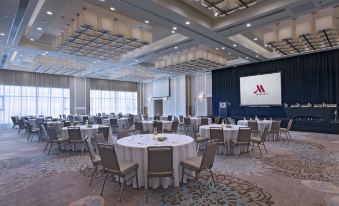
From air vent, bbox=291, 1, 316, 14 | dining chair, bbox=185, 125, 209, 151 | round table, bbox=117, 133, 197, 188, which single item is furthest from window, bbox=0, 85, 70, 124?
air vent, bbox=291, 1, 316, 14

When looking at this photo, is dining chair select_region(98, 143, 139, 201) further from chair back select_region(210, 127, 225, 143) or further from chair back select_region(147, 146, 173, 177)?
chair back select_region(210, 127, 225, 143)

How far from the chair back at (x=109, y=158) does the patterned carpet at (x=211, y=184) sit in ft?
1.59

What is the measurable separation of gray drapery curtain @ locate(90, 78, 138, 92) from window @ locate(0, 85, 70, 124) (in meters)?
2.63

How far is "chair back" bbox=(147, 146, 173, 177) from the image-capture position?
133 inches

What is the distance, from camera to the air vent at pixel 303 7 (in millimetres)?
6006

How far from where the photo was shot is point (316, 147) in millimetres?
7578

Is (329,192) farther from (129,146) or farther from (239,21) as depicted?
(239,21)

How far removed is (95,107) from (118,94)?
2866 mm

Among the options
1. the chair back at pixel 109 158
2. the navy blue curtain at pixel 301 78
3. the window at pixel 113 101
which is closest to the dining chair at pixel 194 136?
the chair back at pixel 109 158

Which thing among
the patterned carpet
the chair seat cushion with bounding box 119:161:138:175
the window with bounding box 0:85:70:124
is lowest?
the patterned carpet

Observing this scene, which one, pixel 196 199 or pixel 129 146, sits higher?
pixel 129 146

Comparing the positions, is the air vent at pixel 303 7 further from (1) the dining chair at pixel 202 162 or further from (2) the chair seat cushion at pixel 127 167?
(2) the chair seat cushion at pixel 127 167

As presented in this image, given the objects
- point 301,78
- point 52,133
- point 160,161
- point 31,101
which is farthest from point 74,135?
point 31,101

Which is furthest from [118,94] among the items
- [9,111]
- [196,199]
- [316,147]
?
[196,199]
